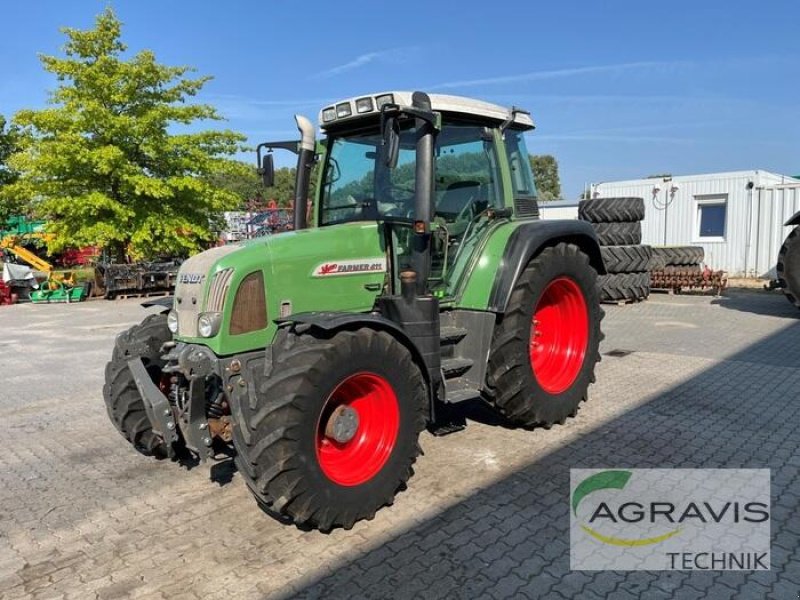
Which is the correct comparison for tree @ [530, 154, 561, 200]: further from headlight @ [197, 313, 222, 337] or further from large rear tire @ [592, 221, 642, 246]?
headlight @ [197, 313, 222, 337]

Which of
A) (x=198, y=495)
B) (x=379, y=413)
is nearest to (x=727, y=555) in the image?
(x=379, y=413)

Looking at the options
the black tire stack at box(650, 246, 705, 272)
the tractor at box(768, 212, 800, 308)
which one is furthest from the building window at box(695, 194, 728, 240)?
the tractor at box(768, 212, 800, 308)

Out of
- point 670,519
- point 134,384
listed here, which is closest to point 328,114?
point 134,384

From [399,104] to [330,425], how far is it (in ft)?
6.87

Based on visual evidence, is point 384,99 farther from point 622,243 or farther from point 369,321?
point 622,243

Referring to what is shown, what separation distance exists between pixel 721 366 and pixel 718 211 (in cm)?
1207

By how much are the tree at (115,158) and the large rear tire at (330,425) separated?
15566mm

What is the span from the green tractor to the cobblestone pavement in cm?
25

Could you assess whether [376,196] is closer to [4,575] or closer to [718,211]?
[4,575]

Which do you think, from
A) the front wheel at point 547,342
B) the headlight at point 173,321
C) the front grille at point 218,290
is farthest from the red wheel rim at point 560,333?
the headlight at point 173,321

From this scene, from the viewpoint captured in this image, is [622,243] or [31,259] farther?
[31,259]

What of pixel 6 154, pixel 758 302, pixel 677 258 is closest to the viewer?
pixel 758 302

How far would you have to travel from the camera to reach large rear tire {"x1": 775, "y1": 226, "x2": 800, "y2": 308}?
1041 centimetres

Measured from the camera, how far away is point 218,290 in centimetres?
363
